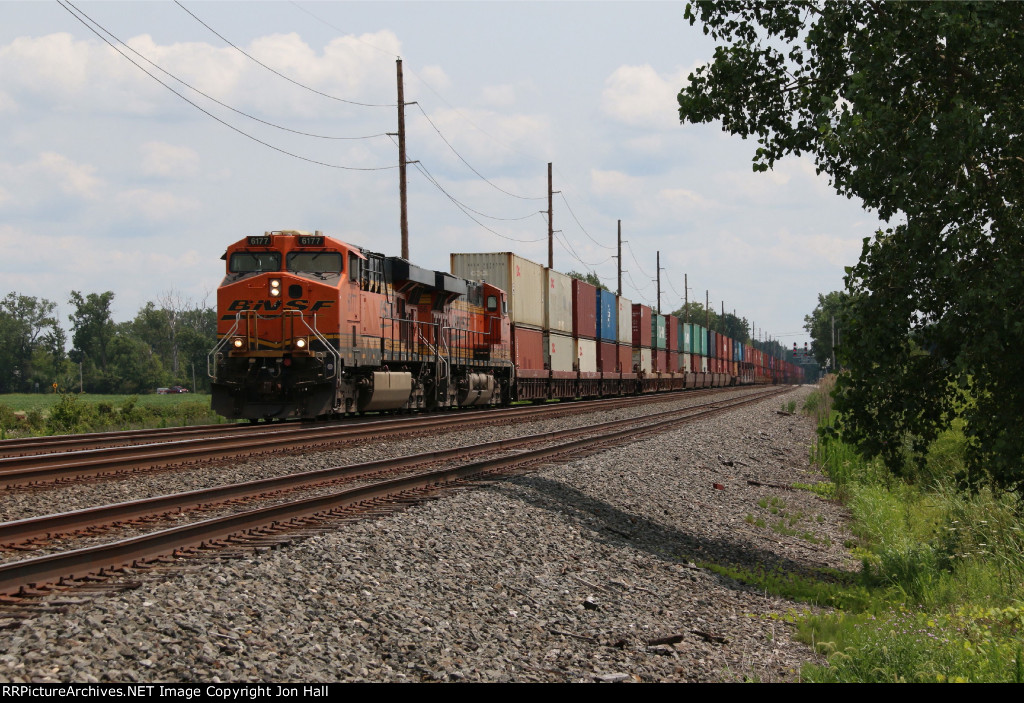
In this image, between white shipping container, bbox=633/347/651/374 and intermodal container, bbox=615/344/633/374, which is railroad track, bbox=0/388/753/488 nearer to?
intermodal container, bbox=615/344/633/374

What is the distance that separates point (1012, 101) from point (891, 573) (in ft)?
14.9

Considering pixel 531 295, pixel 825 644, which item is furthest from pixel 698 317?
pixel 825 644

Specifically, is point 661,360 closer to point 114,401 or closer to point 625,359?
point 625,359

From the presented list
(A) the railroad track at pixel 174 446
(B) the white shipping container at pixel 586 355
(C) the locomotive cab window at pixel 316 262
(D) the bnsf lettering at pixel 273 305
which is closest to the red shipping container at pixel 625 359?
(B) the white shipping container at pixel 586 355

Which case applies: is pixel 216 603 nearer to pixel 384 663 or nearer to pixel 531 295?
pixel 384 663

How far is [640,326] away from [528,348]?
51.9 ft

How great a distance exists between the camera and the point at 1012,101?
25.7 feet

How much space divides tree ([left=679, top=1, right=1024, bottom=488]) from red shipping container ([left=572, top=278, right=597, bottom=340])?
24.3m

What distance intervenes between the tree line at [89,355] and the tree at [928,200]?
116571 mm

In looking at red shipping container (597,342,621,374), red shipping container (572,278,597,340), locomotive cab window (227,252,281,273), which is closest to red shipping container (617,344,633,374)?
red shipping container (597,342,621,374)

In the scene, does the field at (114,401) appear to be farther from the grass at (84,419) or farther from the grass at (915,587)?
the grass at (915,587)

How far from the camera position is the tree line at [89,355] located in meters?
122

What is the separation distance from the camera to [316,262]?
1800cm

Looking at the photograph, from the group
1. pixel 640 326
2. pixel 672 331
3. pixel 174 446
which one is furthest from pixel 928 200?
pixel 672 331
